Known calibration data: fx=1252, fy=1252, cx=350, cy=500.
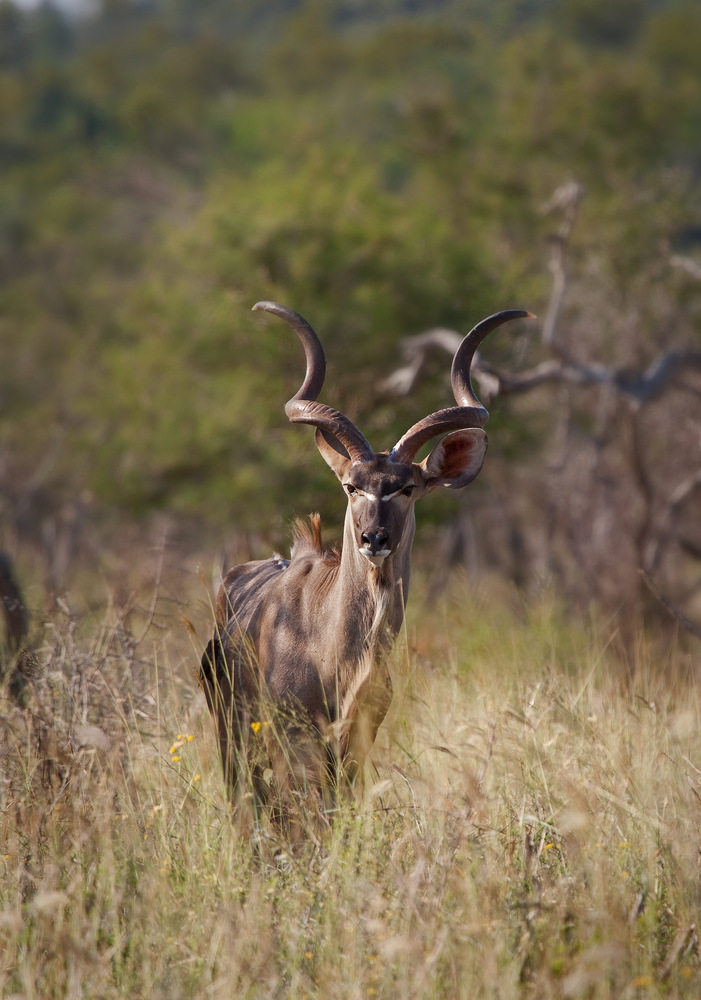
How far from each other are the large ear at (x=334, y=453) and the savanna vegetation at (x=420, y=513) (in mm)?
702

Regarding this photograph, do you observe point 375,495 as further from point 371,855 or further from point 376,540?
point 371,855

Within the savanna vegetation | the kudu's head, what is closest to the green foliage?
the savanna vegetation

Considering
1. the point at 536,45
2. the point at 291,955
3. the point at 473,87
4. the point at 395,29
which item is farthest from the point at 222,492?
the point at 395,29

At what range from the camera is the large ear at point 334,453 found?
4.99 m

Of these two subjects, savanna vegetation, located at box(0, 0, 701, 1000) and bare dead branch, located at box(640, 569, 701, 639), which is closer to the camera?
savanna vegetation, located at box(0, 0, 701, 1000)

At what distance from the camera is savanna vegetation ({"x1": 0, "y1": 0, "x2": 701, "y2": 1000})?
392 cm

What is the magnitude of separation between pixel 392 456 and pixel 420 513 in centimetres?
587

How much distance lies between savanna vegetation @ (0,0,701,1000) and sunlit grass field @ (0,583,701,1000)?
0.8 inches

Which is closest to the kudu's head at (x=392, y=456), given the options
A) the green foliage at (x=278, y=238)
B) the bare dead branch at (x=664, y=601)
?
the bare dead branch at (x=664, y=601)

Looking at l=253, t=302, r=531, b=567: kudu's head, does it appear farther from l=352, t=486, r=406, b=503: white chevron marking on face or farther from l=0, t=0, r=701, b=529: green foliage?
l=0, t=0, r=701, b=529: green foliage

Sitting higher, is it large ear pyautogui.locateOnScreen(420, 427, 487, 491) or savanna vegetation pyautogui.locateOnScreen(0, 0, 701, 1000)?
large ear pyautogui.locateOnScreen(420, 427, 487, 491)

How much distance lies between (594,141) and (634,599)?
9914 mm

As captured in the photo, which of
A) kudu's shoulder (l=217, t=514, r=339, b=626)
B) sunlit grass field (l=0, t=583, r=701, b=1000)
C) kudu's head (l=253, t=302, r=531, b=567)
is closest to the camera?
sunlit grass field (l=0, t=583, r=701, b=1000)

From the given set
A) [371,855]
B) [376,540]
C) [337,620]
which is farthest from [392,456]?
[371,855]
